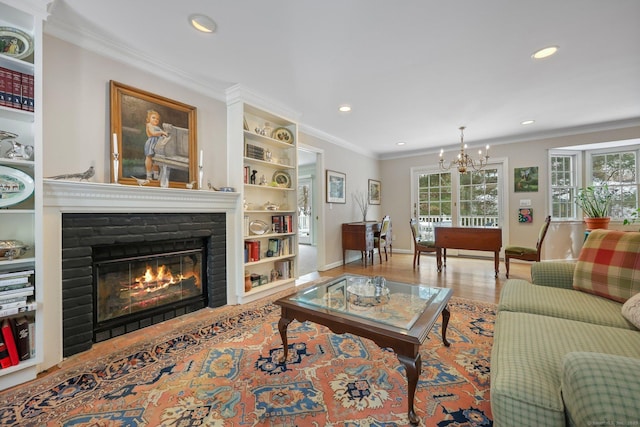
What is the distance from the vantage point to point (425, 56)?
2229mm

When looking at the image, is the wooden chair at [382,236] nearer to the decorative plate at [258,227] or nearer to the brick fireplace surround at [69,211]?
the decorative plate at [258,227]

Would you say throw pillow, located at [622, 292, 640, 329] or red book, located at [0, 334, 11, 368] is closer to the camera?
throw pillow, located at [622, 292, 640, 329]

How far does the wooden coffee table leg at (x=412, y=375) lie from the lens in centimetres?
121

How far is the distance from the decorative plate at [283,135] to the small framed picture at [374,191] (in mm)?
2886

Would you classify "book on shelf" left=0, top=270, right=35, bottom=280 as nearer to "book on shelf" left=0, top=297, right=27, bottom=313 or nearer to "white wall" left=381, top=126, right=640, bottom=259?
"book on shelf" left=0, top=297, right=27, bottom=313

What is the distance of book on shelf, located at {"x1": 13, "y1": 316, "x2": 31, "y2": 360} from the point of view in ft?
5.21

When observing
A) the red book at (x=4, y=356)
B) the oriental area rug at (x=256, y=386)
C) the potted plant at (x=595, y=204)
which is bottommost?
the oriental area rug at (x=256, y=386)

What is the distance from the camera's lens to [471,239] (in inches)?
157

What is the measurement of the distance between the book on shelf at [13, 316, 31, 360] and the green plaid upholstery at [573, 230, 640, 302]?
11.8ft

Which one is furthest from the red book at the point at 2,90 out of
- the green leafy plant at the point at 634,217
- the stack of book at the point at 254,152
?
the green leafy plant at the point at 634,217

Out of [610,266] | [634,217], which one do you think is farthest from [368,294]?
[634,217]

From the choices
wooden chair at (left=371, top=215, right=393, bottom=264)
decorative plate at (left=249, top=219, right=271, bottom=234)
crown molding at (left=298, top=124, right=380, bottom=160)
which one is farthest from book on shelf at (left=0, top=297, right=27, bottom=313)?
wooden chair at (left=371, top=215, right=393, bottom=264)

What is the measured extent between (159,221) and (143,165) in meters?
0.50

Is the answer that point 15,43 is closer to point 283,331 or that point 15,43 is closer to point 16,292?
point 16,292
